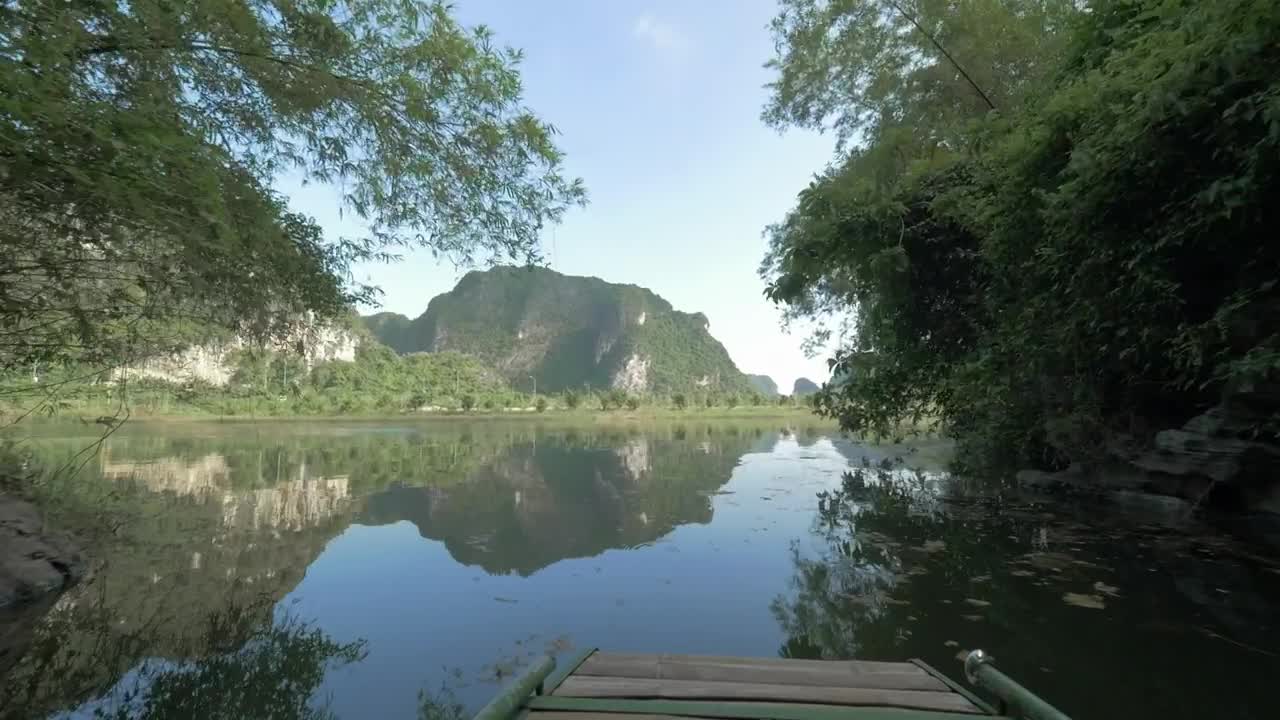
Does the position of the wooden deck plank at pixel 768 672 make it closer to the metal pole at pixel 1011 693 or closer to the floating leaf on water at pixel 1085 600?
the metal pole at pixel 1011 693

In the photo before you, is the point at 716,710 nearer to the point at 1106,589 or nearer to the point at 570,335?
the point at 1106,589

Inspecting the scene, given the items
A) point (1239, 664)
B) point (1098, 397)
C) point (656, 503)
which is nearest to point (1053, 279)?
point (1098, 397)

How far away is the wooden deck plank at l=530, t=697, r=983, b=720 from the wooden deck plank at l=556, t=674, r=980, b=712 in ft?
0.17

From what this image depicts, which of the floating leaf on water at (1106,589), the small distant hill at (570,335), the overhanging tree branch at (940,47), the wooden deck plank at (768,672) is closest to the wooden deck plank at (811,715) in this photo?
the wooden deck plank at (768,672)

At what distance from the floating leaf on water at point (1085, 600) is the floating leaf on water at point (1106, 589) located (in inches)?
4.7

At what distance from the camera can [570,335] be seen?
120938 millimetres

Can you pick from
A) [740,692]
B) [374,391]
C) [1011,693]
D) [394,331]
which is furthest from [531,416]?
[394,331]

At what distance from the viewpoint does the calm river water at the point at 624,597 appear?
3012 mm

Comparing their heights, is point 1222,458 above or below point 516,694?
above

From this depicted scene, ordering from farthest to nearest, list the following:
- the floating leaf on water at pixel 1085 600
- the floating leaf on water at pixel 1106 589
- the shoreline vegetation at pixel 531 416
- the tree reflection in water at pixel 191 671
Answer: the shoreline vegetation at pixel 531 416 → the floating leaf on water at pixel 1106 589 → the floating leaf on water at pixel 1085 600 → the tree reflection in water at pixel 191 671

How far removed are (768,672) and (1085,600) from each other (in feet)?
10.4

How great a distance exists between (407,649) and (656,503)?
219 inches

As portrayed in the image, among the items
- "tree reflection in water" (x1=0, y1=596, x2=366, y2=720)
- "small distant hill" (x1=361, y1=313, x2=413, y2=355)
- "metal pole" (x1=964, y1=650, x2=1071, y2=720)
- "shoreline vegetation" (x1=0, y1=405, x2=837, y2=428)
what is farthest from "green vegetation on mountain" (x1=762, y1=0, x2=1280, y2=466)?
"small distant hill" (x1=361, y1=313, x2=413, y2=355)

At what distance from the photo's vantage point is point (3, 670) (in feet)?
10.2
